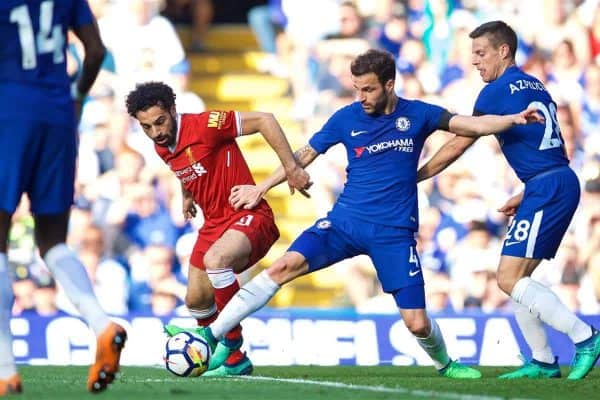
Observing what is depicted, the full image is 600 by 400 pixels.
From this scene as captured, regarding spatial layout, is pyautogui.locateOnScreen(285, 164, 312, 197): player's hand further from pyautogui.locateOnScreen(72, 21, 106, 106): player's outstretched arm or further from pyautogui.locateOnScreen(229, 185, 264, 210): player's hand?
pyautogui.locateOnScreen(72, 21, 106, 106): player's outstretched arm

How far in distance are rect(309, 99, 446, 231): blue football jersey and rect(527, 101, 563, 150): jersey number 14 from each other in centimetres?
61

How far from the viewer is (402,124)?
875 centimetres

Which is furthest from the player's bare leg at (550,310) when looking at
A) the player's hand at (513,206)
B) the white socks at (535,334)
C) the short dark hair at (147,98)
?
the short dark hair at (147,98)

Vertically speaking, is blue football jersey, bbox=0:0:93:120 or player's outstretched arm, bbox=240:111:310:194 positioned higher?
blue football jersey, bbox=0:0:93:120

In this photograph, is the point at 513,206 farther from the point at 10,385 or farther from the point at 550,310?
the point at 10,385

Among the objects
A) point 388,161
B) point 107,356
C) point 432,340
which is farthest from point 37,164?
point 432,340

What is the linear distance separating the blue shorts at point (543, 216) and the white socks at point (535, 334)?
0.51 meters

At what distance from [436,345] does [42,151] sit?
320 cm

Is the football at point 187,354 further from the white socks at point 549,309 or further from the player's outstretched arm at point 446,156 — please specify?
the white socks at point 549,309

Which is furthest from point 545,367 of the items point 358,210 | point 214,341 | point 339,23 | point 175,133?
point 339,23

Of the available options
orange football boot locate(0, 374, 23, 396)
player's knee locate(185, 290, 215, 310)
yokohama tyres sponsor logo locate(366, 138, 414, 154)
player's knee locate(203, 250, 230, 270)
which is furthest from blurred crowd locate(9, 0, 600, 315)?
orange football boot locate(0, 374, 23, 396)

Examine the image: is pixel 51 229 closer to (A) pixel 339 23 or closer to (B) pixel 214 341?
(B) pixel 214 341

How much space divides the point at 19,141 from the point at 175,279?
7076 millimetres

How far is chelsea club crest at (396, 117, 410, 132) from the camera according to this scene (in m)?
8.74
